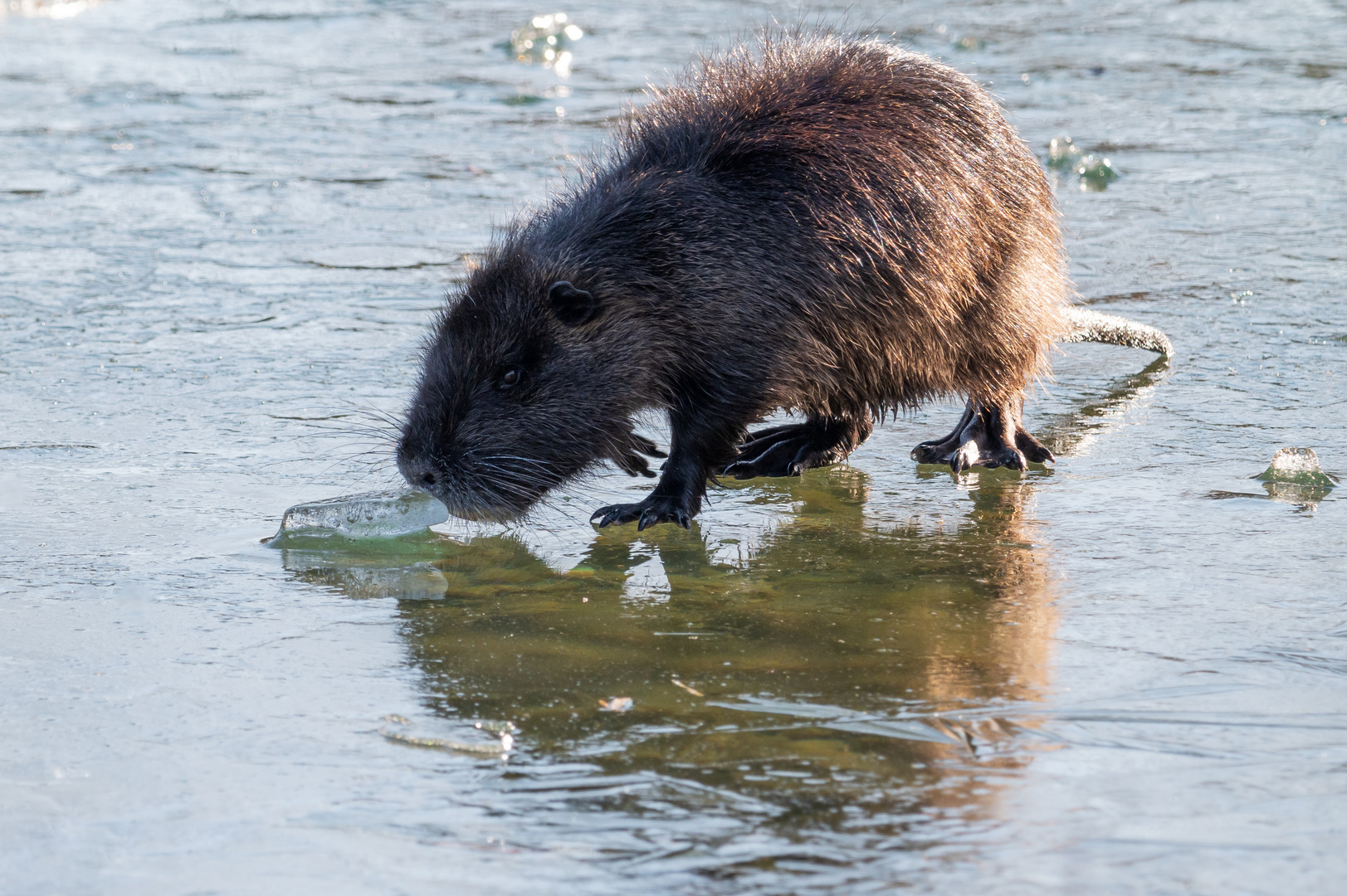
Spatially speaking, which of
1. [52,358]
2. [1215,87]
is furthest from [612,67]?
[52,358]

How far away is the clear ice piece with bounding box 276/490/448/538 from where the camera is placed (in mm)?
3982

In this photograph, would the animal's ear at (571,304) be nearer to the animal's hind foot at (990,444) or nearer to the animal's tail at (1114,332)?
the animal's hind foot at (990,444)

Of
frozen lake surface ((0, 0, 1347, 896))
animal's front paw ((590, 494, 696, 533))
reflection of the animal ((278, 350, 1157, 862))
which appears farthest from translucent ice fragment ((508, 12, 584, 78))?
reflection of the animal ((278, 350, 1157, 862))

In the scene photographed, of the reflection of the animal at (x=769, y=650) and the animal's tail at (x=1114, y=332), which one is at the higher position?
the animal's tail at (x=1114, y=332)

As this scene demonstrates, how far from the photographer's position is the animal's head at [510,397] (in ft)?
13.4

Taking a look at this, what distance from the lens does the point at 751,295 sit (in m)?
4.33

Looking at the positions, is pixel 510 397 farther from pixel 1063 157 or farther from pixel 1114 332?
pixel 1063 157

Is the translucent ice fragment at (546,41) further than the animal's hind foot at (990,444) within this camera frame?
Yes

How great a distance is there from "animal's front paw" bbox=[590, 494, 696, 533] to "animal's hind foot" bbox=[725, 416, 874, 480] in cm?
58

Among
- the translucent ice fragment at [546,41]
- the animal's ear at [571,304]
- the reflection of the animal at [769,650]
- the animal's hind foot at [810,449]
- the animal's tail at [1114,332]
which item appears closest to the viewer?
the reflection of the animal at [769,650]

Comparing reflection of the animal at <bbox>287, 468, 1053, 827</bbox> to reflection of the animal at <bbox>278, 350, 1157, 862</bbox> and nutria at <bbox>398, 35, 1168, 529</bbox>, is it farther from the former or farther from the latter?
nutria at <bbox>398, 35, 1168, 529</bbox>

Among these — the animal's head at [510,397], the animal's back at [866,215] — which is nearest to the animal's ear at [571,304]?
the animal's head at [510,397]

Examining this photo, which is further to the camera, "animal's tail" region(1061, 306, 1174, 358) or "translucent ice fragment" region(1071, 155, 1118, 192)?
"translucent ice fragment" region(1071, 155, 1118, 192)

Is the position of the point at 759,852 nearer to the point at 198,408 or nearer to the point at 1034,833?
the point at 1034,833
